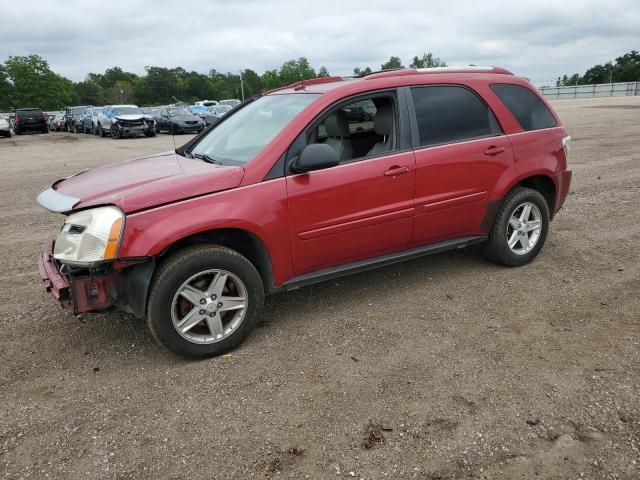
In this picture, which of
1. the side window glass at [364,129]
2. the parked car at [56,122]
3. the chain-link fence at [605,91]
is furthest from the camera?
the chain-link fence at [605,91]

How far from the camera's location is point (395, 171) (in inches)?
160

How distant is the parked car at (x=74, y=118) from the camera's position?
31553mm

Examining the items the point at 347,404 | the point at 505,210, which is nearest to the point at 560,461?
the point at 347,404

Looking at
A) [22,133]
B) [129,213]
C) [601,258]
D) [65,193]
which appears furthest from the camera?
[22,133]

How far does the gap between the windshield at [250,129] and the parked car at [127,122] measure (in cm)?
2254

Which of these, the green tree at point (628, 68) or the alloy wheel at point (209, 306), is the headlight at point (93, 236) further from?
the green tree at point (628, 68)

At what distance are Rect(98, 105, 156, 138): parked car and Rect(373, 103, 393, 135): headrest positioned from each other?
921 inches

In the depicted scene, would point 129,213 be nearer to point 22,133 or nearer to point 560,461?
point 560,461

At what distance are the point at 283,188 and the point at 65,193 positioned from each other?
151 centimetres

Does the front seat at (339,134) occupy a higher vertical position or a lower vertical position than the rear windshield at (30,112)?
lower

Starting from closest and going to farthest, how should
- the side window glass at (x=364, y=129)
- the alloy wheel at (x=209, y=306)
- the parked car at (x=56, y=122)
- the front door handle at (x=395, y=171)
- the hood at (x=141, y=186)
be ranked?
the hood at (x=141, y=186)
the alloy wheel at (x=209, y=306)
the front door handle at (x=395, y=171)
the side window glass at (x=364, y=129)
the parked car at (x=56, y=122)

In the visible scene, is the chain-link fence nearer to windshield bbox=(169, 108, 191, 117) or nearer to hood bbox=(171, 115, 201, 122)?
windshield bbox=(169, 108, 191, 117)

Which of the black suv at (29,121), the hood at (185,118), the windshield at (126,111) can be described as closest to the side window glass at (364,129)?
the hood at (185,118)

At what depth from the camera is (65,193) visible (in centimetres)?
363
